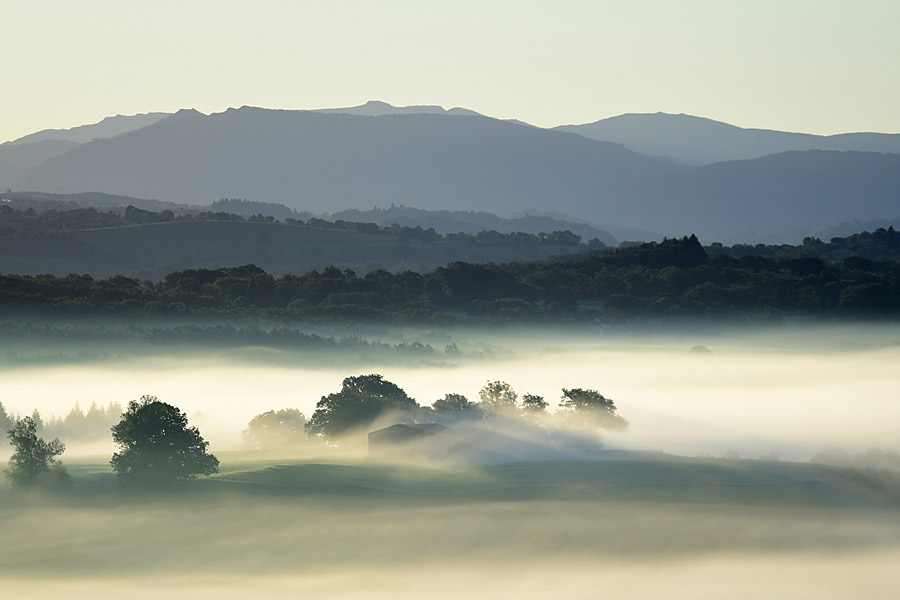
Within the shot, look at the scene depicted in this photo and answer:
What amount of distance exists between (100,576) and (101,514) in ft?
33.1

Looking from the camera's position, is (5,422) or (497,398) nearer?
(5,422)

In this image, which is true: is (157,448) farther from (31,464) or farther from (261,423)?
(261,423)

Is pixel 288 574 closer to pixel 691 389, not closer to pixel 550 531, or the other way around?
pixel 550 531

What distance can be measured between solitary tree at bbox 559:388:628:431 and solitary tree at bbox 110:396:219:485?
42.5 meters

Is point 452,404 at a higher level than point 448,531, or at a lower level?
lower

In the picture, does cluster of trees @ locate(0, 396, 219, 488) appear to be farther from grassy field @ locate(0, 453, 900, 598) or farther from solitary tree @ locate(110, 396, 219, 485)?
grassy field @ locate(0, 453, 900, 598)

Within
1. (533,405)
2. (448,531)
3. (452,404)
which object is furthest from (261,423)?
(448,531)

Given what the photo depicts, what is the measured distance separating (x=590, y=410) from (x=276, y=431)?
28.1 meters

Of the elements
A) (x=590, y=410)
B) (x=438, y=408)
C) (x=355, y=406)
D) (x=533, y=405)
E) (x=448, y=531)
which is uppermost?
(x=355, y=406)

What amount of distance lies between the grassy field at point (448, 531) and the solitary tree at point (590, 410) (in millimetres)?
26209

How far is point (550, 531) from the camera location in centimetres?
5375

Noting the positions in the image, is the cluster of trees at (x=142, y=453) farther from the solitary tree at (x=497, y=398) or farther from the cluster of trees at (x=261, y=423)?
the solitary tree at (x=497, y=398)

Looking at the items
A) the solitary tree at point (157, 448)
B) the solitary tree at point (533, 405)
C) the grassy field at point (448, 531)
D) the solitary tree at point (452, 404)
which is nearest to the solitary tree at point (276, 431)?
the solitary tree at point (452, 404)

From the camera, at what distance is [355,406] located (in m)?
83.9
